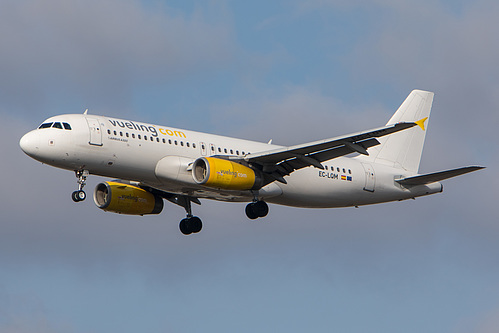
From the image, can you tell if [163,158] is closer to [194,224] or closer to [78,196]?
[78,196]

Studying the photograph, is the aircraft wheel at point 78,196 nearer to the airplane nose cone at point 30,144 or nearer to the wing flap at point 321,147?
the airplane nose cone at point 30,144

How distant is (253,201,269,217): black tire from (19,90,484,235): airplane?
0.05m

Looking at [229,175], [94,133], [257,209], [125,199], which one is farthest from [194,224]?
[94,133]

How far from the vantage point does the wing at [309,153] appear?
45.1 m

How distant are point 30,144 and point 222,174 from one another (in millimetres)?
8998

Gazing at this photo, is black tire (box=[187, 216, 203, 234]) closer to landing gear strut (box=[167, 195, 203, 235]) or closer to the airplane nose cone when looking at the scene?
landing gear strut (box=[167, 195, 203, 235])

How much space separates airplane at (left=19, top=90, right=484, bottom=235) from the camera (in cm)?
4506

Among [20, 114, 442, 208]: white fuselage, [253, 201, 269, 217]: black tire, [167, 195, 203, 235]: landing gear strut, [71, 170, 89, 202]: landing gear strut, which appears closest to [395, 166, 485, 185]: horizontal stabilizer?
[20, 114, 442, 208]: white fuselage

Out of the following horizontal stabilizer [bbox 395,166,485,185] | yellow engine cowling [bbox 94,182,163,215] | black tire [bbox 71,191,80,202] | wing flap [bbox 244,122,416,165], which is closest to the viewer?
wing flap [bbox 244,122,416,165]

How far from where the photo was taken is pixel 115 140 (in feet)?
149

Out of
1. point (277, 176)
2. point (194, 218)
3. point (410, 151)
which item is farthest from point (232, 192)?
point (410, 151)

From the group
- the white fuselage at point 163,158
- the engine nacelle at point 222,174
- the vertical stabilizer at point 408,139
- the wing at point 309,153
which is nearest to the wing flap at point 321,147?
the wing at point 309,153

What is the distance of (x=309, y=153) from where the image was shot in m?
47.6

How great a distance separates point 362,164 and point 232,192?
9313 mm
